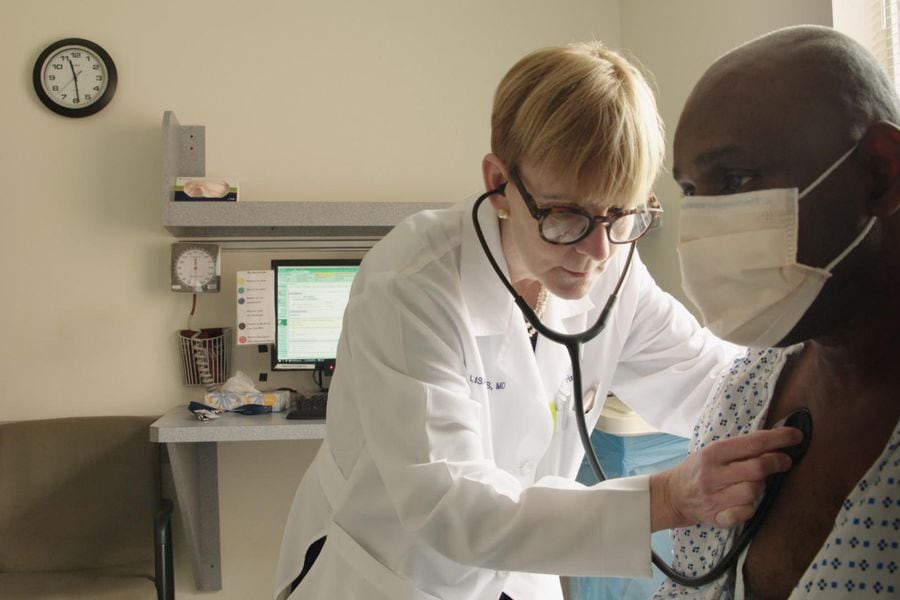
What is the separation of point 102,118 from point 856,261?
2663 millimetres

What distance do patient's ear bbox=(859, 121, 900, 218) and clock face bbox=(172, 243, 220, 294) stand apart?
234 centimetres

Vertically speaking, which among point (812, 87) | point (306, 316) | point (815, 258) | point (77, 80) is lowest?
point (306, 316)

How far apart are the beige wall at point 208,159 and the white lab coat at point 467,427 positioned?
4.58 feet

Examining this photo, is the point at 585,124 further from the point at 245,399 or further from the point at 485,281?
the point at 245,399

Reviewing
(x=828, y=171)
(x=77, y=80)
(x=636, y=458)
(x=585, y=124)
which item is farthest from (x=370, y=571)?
(x=77, y=80)

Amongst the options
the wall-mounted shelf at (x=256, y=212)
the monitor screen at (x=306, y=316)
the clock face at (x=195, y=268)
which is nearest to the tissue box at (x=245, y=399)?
the monitor screen at (x=306, y=316)

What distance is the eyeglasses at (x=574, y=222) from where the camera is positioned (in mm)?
930

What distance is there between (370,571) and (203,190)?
1.78 m

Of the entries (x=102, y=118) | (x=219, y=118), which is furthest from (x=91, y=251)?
(x=219, y=118)

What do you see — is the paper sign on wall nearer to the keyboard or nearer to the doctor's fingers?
the keyboard

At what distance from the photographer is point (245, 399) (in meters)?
2.51

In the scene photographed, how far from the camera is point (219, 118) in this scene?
2750 mm

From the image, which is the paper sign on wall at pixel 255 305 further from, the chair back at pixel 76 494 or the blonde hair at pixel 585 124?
the blonde hair at pixel 585 124

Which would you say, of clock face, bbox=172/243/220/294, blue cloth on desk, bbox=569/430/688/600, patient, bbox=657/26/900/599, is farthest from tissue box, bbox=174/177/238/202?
patient, bbox=657/26/900/599
